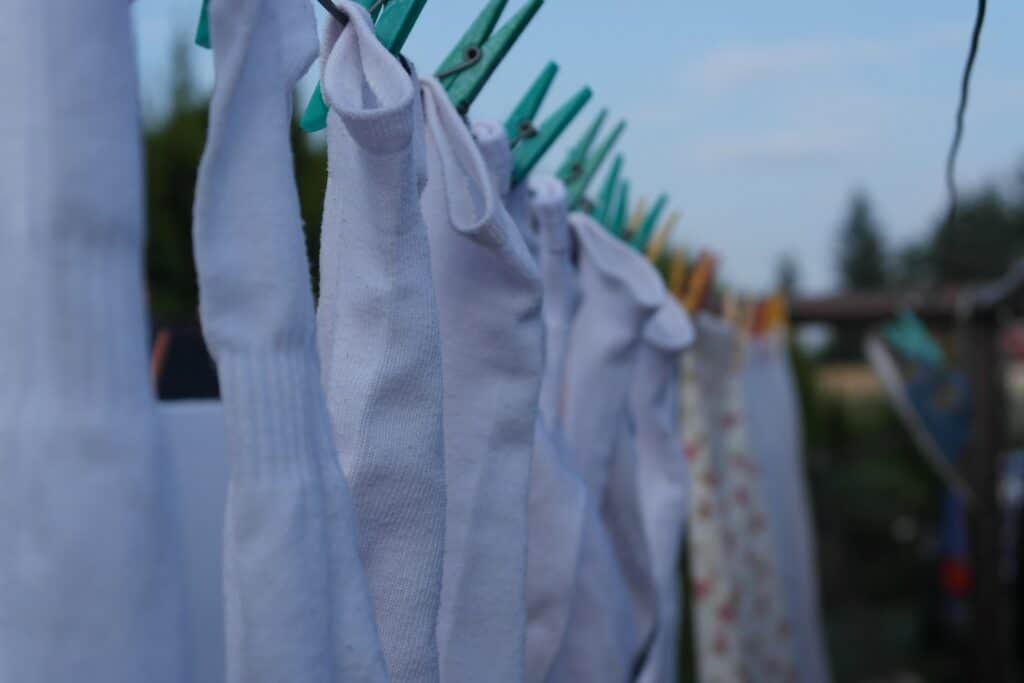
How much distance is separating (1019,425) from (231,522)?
6.29 metres

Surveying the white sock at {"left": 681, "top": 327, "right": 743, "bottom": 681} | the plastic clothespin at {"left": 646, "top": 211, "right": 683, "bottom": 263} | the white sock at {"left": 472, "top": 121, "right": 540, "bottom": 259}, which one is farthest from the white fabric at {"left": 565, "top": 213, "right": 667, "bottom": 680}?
the white sock at {"left": 681, "top": 327, "right": 743, "bottom": 681}

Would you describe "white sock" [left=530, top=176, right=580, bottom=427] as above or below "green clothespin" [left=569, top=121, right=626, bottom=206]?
below

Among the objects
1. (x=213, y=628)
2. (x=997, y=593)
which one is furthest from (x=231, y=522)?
(x=997, y=593)

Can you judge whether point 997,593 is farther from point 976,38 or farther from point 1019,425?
point 1019,425

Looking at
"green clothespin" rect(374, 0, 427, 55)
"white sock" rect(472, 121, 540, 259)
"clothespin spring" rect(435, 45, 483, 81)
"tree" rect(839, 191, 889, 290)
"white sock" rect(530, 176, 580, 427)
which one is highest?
"tree" rect(839, 191, 889, 290)

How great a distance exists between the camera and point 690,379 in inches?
76.7

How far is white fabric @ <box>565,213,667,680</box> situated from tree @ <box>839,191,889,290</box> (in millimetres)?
21885

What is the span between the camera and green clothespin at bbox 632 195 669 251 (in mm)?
1314

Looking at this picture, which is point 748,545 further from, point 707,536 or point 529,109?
point 529,109

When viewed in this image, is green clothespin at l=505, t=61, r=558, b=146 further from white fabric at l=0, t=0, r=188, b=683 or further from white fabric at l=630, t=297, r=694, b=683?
white fabric at l=0, t=0, r=188, b=683

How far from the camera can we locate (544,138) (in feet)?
2.99

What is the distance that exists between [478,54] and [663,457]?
70 cm

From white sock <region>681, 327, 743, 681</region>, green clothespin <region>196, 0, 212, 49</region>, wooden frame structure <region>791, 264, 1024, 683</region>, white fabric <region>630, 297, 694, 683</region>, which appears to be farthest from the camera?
wooden frame structure <region>791, 264, 1024, 683</region>

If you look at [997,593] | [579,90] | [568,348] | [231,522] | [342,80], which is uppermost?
[579,90]
